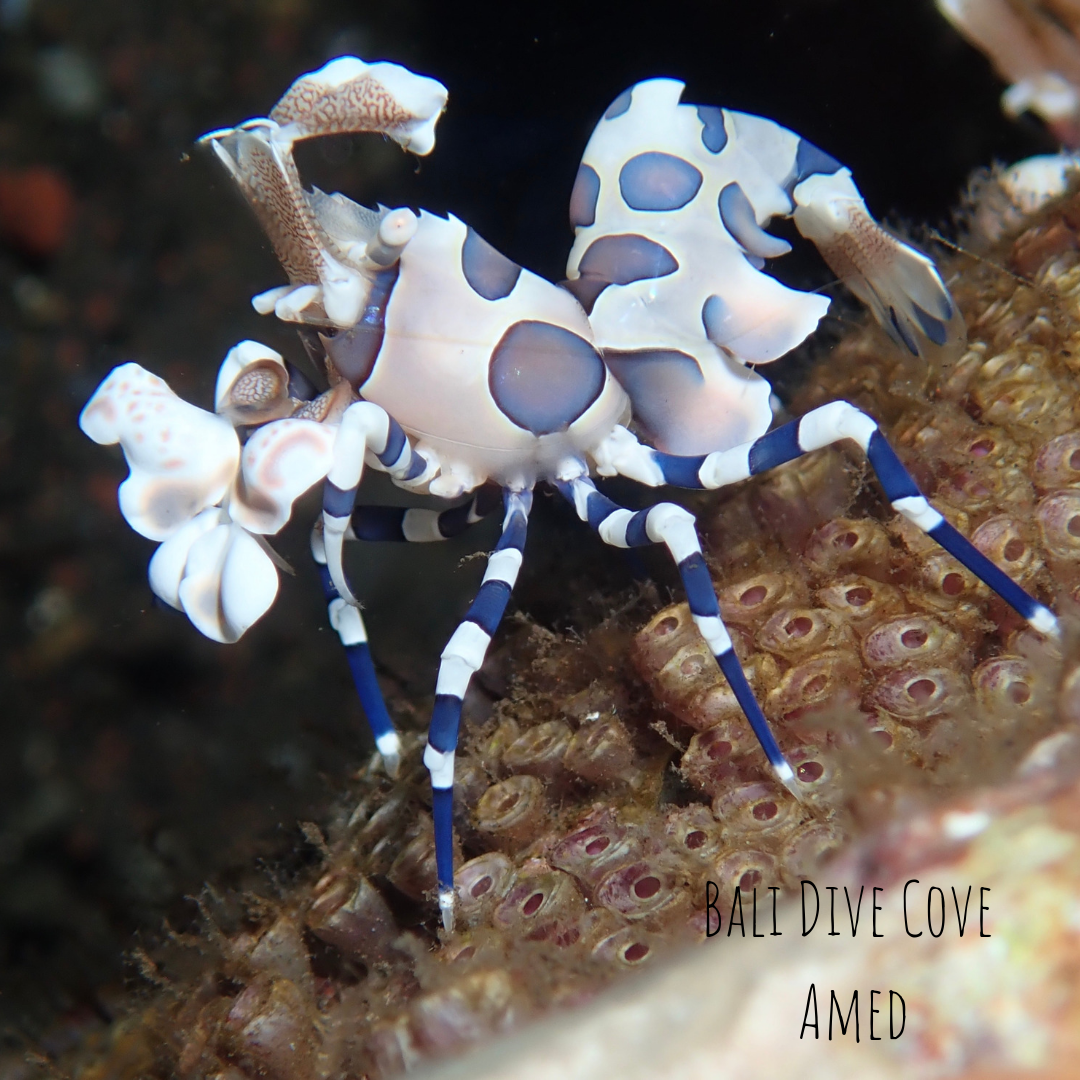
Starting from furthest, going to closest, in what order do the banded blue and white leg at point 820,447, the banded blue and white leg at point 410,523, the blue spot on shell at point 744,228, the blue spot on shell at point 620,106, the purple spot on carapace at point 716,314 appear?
the banded blue and white leg at point 410,523
the blue spot on shell at point 620,106
the blue spot on shell at point 744,228
the purple spot on carapace at point 716,314
the banded blue and white leg at point 820,447

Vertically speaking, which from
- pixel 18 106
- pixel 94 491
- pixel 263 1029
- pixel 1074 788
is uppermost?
pixel 18 106

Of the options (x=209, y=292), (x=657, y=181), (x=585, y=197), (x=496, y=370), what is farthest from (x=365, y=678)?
(x=209, y=292)

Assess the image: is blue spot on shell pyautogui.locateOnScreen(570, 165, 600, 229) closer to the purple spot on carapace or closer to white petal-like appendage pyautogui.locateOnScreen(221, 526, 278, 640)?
the purple spot on carapace

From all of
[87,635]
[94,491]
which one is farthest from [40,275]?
[87,635]

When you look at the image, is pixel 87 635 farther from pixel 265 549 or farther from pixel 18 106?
pixel 18 106

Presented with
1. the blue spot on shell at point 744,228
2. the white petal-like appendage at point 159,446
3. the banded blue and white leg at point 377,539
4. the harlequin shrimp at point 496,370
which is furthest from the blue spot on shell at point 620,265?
the white petal-like appendage at point 159,446

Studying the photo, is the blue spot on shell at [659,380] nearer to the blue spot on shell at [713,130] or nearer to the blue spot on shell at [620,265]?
the blue spot on shell at [620,265]
